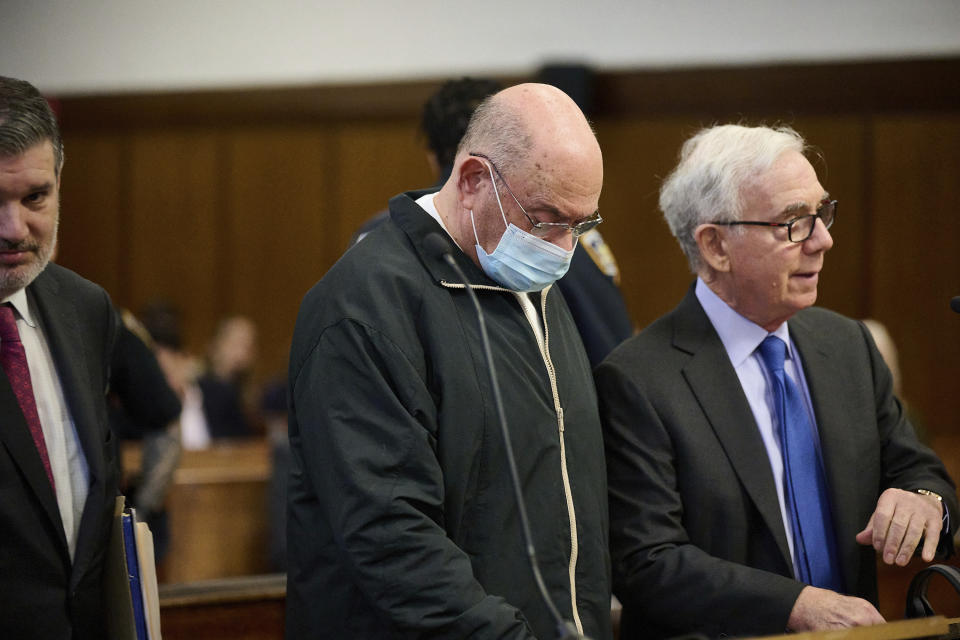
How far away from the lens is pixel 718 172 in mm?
2102

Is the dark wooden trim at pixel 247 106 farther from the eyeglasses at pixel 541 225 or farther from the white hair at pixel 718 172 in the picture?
the eyeglasses at pixel 541 225

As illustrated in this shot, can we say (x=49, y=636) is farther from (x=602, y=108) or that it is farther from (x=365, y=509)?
(x=602, y=108)

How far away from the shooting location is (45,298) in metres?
1.81

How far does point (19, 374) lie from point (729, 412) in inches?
50.6

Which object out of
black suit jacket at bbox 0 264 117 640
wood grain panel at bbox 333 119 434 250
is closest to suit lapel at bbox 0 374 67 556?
black suit jacket at bbox 0 264 117 640

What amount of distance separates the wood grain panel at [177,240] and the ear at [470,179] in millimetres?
6825

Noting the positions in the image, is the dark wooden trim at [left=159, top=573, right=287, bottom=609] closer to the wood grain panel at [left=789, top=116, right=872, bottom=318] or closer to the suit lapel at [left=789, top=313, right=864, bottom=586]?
the suit lapel at [left=789, top=313, right=864, bottom=586]

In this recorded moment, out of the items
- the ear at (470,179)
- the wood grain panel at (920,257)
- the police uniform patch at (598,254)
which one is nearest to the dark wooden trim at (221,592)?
the police uniform patch at (598,254)

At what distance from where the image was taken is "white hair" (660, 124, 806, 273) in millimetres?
2078

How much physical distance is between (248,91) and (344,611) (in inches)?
242

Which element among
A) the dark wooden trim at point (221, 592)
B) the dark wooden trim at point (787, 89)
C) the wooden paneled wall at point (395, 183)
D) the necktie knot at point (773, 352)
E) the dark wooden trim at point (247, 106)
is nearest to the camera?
the necktie knot at point (773, 352)

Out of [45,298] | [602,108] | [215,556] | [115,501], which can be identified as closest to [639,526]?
[115,501]

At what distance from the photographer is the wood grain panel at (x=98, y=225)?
8.29 m

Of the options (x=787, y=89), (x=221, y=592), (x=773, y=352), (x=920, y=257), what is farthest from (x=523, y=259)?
(x=920, y=257)
